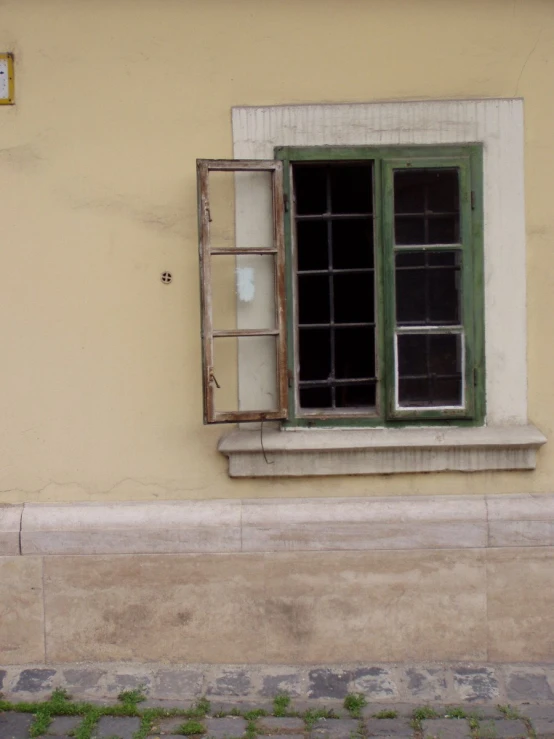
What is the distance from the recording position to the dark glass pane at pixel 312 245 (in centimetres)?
516

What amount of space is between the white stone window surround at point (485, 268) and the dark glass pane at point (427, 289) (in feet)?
0.63

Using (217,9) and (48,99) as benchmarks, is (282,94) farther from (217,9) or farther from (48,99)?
(48,99)

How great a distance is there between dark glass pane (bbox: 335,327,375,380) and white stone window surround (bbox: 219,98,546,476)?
34cm

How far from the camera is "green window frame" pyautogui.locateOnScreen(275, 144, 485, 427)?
197 inches

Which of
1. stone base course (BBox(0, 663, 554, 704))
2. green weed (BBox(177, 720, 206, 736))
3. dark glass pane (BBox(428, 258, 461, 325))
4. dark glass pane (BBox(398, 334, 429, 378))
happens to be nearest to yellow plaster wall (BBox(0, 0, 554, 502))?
dark glass pane (BBox(428, 258, 461, 325))

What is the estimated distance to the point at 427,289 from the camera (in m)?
5.15

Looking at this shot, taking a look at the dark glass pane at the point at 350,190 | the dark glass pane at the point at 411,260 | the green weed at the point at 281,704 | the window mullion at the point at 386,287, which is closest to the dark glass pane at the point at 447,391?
the window mullion at the point at 386,287

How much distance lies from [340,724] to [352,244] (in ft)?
7.87

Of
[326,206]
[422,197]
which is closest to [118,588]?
[326,206]

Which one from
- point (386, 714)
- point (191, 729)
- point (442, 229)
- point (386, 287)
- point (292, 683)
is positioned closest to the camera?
point (191, 729)

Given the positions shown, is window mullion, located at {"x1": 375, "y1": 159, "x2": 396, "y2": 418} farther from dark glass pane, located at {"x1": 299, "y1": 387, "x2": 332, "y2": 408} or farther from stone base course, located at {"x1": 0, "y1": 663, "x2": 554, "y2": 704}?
stone base course, located at {"x1": 0, "y1": 663, "x2": 554, "y2": 704}

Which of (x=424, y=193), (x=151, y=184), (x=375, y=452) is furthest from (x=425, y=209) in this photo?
(x=151, y=184)

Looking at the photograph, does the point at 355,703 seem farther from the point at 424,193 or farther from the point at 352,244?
the point at 424,193

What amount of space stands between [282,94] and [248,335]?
128 cm
